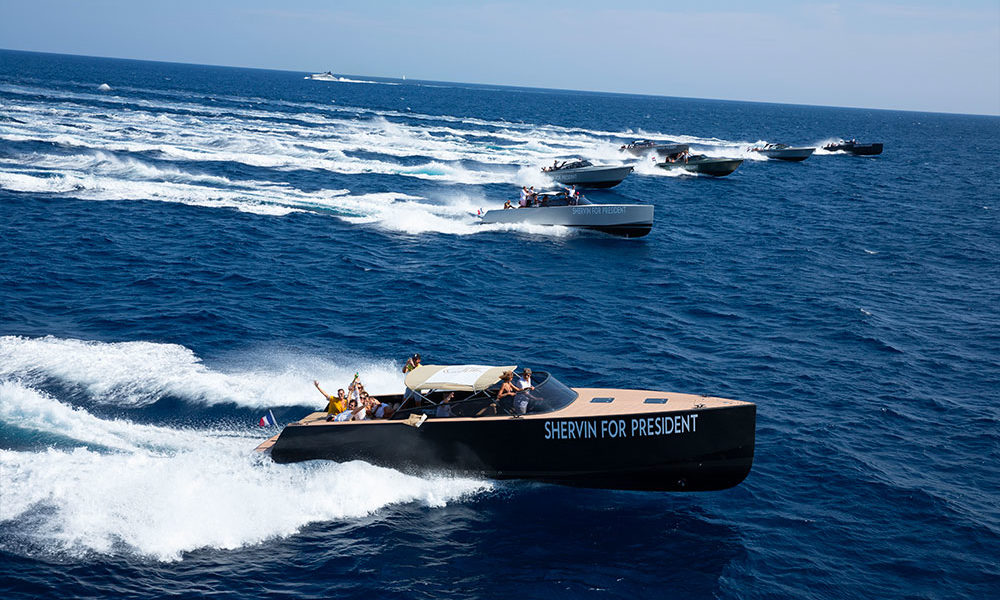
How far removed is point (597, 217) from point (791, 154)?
57.1m

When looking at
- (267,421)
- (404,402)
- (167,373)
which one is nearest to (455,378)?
(404,402)

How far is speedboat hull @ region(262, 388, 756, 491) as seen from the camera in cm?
1497

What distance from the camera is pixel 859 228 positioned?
4741cm

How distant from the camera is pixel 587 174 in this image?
5788 cm

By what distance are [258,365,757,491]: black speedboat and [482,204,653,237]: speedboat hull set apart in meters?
25.6

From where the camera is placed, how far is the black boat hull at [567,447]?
14969mm

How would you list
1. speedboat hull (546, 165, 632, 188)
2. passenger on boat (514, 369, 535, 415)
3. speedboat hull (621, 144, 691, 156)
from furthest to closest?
speedboat hull (621, 144, 691, 156), speedboat hull (546, 165, 632, 188), passenger on boat (514, 369, 535, 415)

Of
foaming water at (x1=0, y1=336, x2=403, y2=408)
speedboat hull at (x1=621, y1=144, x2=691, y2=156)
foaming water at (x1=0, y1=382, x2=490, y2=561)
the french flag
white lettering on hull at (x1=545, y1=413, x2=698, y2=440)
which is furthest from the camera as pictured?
speedboat hull at (x1=621, y1=144, x2=691, y2=156)

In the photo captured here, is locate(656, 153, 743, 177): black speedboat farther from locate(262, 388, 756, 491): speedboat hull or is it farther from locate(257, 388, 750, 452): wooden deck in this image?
locate(262, 388, 756, 491): speedboat hull

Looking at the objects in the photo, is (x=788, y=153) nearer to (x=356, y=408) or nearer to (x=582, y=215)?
(x=582, y=215)

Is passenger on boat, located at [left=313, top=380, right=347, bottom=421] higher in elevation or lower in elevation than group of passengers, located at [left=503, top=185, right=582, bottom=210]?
lower

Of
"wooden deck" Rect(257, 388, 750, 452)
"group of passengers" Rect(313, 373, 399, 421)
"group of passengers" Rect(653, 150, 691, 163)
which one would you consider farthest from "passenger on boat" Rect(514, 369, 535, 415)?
"group of passengers" Rect(653, 150, 691, 163)

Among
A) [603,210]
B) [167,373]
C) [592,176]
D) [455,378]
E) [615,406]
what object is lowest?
[167,373]

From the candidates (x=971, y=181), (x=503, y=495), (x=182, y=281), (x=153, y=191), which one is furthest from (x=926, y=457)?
(x=971, y=181)
